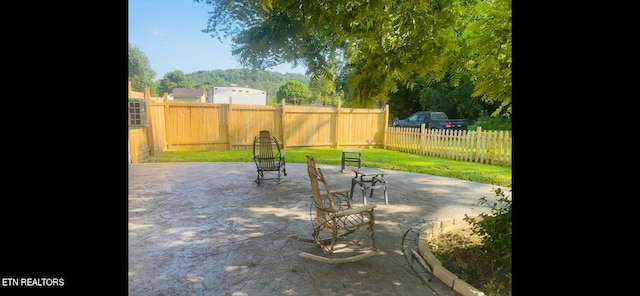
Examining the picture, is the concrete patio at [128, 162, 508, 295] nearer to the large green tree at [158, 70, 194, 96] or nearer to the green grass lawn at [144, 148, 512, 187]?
the green grass lawn at [144, 148, 512, 187]

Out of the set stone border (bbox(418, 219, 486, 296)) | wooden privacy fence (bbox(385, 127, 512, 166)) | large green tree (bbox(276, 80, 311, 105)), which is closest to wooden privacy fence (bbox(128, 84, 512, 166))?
wooden privacy fence (bbox(385, 127, 512, 166))

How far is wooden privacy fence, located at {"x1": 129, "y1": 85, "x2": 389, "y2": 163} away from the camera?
1077 cm

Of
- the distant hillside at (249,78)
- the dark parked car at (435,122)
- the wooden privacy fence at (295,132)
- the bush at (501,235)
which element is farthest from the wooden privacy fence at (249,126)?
the bush at (501,235)

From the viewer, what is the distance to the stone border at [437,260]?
98.5 inches

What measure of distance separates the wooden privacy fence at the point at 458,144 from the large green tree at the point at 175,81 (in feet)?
113

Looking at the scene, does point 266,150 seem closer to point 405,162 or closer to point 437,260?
point 405,162

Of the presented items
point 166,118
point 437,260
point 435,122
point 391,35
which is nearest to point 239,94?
point 166,118

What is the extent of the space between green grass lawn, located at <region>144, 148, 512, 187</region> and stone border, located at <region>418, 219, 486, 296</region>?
3321mm

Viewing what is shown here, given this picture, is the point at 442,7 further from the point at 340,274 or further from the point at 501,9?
the point at 340,274

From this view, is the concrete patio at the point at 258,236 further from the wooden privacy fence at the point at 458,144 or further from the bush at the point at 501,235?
the wooden privacy fence at the point at 458,144
